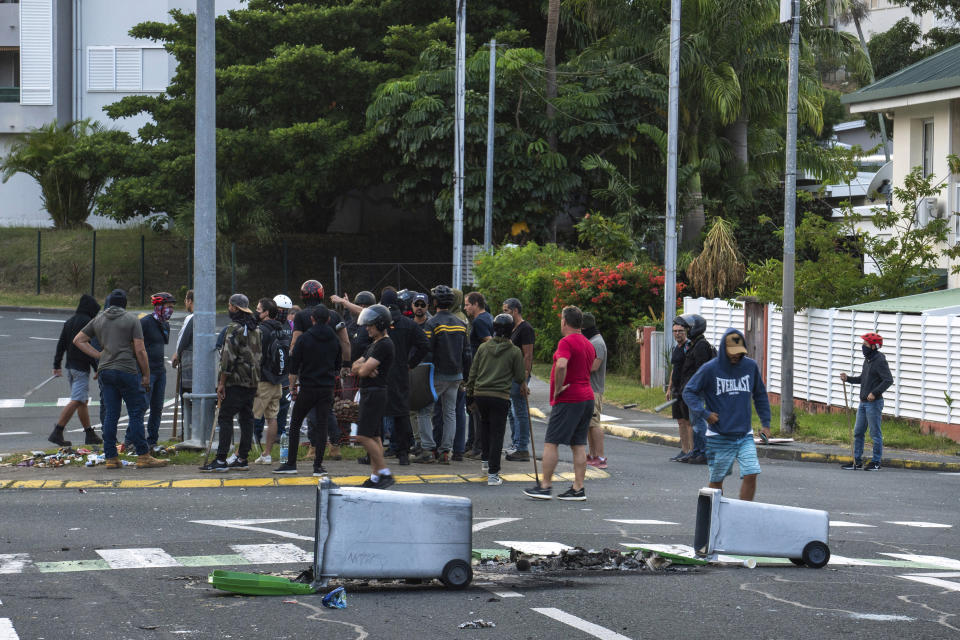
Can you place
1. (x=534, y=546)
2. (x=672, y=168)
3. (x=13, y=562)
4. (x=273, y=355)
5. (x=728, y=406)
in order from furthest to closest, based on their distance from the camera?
1. (x=672, y=168)
2. (x=273, y=355)
3. (x=728, y=406)
4. (x=534, y=546)
5. (x=13, y=562)

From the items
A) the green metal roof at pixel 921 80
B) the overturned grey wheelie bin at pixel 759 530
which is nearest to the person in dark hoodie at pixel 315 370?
the overturned grey wheelie bin at pixel 759 530

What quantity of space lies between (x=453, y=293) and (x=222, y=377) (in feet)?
9.44

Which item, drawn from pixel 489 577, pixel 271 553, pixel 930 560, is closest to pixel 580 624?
pixel 489 577

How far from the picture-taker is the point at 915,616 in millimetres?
7320

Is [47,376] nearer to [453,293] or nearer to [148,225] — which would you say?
[453,293]

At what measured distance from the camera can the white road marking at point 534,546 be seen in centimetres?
Answer: 901

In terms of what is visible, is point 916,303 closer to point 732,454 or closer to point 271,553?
point 732,454

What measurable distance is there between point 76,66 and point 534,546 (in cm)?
4376

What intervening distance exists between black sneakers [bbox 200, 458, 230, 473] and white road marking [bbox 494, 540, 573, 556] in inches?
179

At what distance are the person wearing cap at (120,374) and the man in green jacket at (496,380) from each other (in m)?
3.64

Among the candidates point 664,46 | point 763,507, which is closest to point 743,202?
point 664,46

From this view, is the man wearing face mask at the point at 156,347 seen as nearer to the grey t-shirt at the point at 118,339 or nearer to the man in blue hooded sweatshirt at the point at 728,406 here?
the grey t-shirt at the point at 118,339

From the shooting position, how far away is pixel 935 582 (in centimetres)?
845

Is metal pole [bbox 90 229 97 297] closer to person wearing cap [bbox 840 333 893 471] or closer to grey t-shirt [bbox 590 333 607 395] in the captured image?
grey t-shirt [bbox 590 333 607 395]
